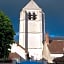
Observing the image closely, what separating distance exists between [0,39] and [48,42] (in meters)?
74.6

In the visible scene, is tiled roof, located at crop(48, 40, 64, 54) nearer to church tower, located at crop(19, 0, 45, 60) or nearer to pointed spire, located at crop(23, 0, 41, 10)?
church tower, located at crop(19, 0, 45, 60)

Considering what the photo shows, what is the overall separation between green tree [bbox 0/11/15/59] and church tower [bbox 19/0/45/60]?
210ft

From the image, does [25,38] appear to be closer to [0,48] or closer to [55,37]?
[55,37]

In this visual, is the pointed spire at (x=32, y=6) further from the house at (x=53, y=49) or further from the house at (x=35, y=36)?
the house at (x=53, y=49)

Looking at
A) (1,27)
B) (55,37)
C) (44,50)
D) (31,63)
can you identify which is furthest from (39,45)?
(31,63)

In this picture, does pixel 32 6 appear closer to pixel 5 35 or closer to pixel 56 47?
pixel 56 47

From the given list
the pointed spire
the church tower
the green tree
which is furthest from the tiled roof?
the green tree

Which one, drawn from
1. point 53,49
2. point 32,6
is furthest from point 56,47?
point 32,6

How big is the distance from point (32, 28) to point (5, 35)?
73.7 meters

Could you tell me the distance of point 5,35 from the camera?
78.1 metres

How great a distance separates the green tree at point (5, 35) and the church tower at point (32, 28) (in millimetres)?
64094

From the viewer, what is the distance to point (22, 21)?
509 feet

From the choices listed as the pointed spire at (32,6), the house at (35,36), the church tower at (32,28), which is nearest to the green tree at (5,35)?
the house at (35,36)

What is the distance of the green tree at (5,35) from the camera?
76.3 metres
